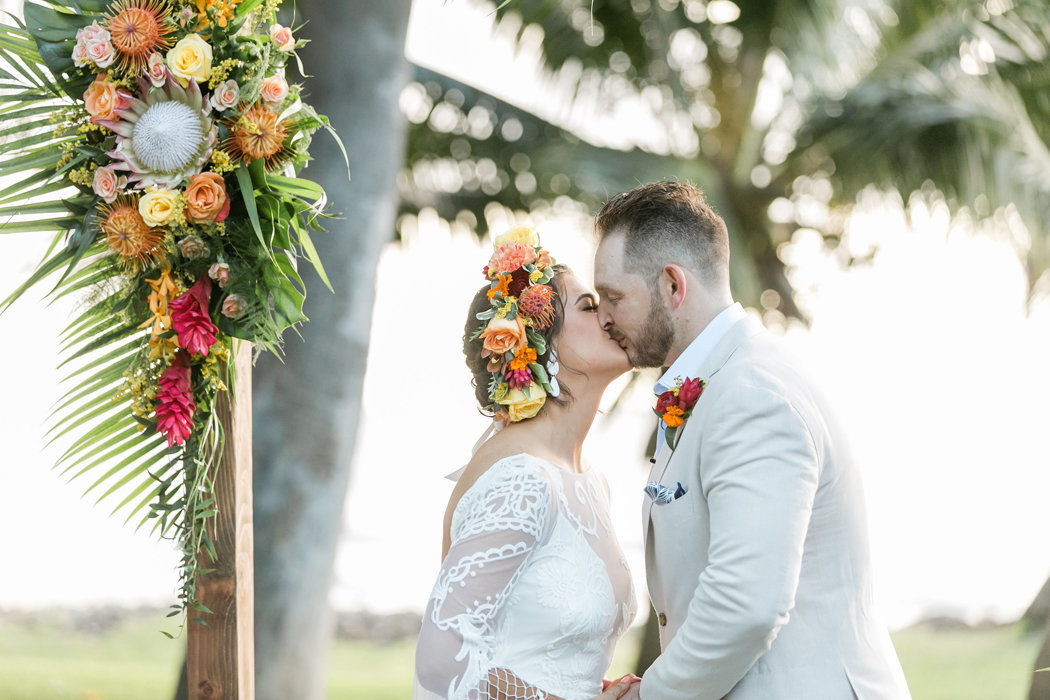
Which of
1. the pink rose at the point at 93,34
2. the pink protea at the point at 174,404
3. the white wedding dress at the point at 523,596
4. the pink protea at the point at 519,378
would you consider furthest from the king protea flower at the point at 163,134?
the white wedding dress at the point at 523,596

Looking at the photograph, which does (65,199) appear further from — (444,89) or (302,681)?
(444,89)

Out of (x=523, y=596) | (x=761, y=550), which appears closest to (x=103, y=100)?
(x=523, y=596)

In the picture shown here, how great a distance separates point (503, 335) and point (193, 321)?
0.97 meters

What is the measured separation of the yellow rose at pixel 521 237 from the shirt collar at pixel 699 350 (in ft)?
2.58

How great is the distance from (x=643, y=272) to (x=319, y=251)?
299 cm

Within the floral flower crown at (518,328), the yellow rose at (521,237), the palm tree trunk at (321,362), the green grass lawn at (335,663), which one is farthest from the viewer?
the green grass lawn at (335,663)

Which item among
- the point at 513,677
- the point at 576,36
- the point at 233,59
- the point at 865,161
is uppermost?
the point at 576,36

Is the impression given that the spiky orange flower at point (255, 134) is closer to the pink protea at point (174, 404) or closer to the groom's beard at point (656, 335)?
the pink protea at point (174, 404)

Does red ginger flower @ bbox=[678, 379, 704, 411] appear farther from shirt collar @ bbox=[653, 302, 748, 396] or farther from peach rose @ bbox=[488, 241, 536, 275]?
peach rose @ bbox=[488, 241, 536, 275]

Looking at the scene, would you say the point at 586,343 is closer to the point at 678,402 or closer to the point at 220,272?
the point at 678,402

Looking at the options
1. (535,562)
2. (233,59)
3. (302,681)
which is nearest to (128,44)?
(233,59)

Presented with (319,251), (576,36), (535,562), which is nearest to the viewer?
(535,562)

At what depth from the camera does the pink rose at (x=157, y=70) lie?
280cm

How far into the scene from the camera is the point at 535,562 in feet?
9.84
